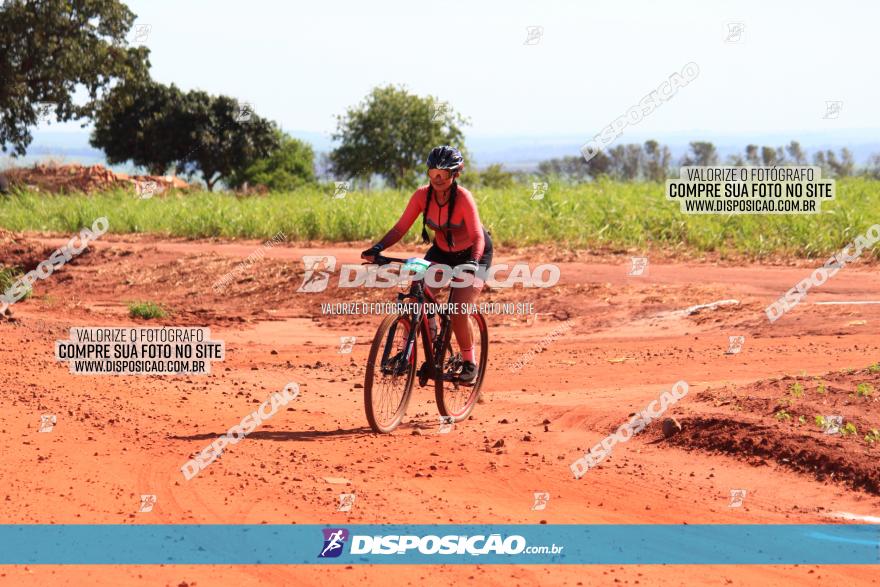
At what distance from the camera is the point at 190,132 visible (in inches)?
2250

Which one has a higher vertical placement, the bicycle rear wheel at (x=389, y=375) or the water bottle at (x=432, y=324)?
the water bottle at (x=432, y=324)

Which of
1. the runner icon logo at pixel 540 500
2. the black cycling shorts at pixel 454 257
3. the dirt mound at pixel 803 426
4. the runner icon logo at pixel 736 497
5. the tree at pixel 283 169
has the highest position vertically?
the tree at pixel 283 169

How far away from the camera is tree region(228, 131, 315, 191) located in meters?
62.4

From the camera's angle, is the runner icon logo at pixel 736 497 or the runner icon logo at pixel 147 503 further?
the runner icon logo at pixel 736 497

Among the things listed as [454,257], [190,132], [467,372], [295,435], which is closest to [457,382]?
[467,372]

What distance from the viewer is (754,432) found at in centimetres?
788

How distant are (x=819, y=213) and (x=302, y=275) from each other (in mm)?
9685

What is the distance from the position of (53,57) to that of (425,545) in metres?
23.7

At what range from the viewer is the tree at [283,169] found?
205 ft

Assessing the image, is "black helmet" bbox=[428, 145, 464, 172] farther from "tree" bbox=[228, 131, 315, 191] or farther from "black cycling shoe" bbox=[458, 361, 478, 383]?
"tree" bbox=[228, 131, 315, 191]

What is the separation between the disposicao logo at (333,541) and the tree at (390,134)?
54.8 meters

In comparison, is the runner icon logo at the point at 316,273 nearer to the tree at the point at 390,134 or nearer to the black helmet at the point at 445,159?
the black helmet at the point at 445,159

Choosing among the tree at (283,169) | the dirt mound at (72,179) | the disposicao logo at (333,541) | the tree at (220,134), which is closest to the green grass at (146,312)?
the disposicao logo at (333,541)

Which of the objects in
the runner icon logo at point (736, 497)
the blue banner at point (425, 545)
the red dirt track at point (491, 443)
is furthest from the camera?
the runner icon logo at point (736, 497)
